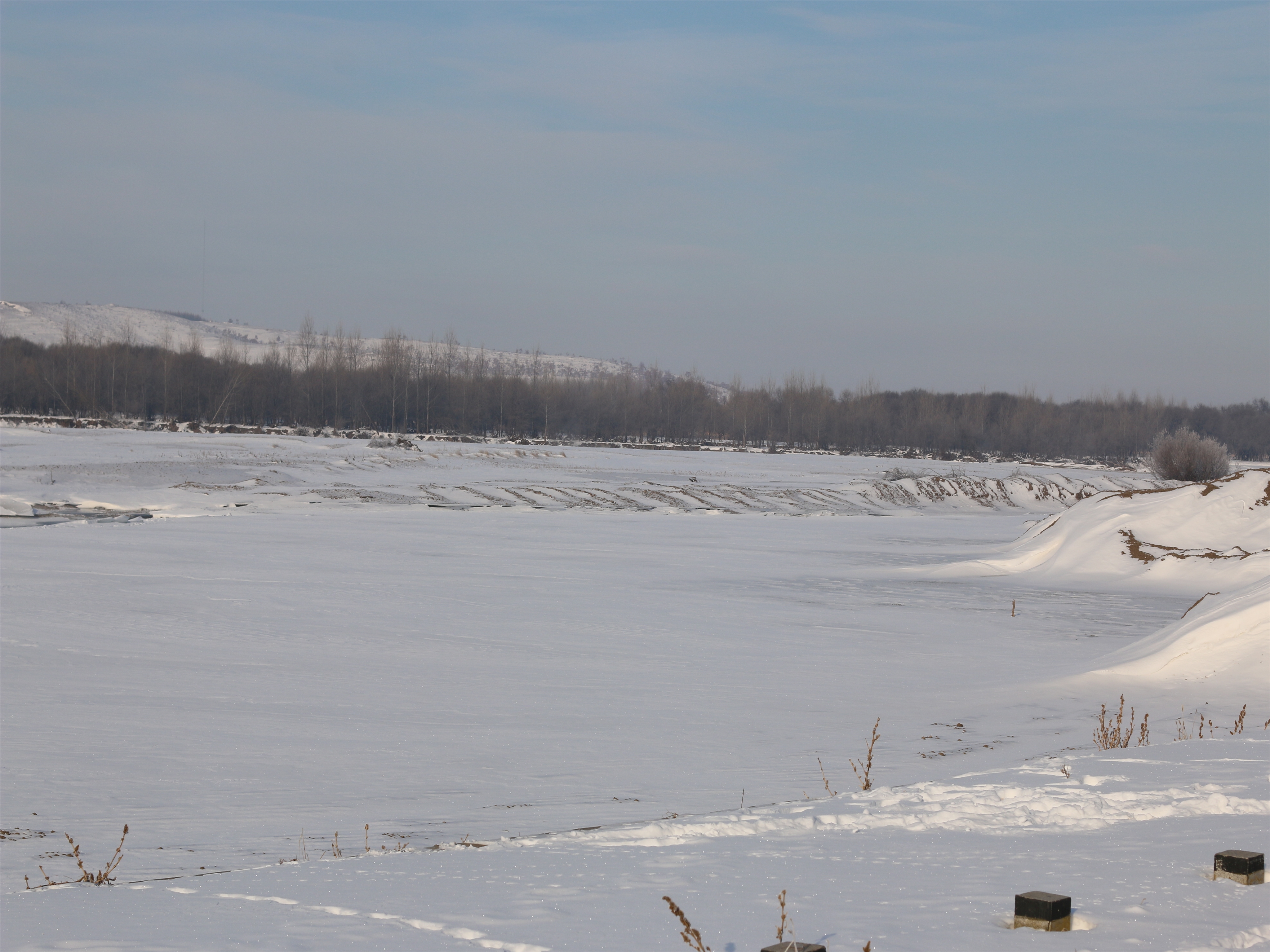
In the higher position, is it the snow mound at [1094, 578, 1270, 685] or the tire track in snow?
the snow mound at [1094, 578, 1270, 685]

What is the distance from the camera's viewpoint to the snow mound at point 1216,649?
25.6 ft

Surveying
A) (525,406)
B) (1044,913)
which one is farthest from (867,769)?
(525,406)

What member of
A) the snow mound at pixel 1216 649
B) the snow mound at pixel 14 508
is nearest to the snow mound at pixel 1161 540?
the snow mound at pixel 1216 649

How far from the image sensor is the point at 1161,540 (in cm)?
1565

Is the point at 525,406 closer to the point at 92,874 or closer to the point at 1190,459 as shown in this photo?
the point at 1190,459

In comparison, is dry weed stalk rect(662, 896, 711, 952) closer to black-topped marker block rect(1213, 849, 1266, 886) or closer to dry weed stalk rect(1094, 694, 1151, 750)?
black-topped marker block rect(1213, 849, 1266, 886)

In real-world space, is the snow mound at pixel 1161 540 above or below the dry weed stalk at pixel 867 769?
above

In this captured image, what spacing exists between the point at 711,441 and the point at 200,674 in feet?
301

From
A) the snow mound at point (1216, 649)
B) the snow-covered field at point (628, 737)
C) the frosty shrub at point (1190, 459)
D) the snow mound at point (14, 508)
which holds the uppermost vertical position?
the frosty shrub at point (1190, 459)

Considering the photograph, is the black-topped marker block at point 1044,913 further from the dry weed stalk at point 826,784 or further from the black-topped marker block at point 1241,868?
the dry weed stalk at point 826,784

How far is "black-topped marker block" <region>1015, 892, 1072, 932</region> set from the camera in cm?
276

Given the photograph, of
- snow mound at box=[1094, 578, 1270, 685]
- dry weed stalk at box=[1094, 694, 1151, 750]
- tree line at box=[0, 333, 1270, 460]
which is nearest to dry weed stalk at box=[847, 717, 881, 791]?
dry weed stalk at box=[1094, 694, 1151, 750]

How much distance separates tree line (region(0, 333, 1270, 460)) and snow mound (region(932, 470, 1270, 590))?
59.8m

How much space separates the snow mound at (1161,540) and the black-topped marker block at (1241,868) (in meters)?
12.3
